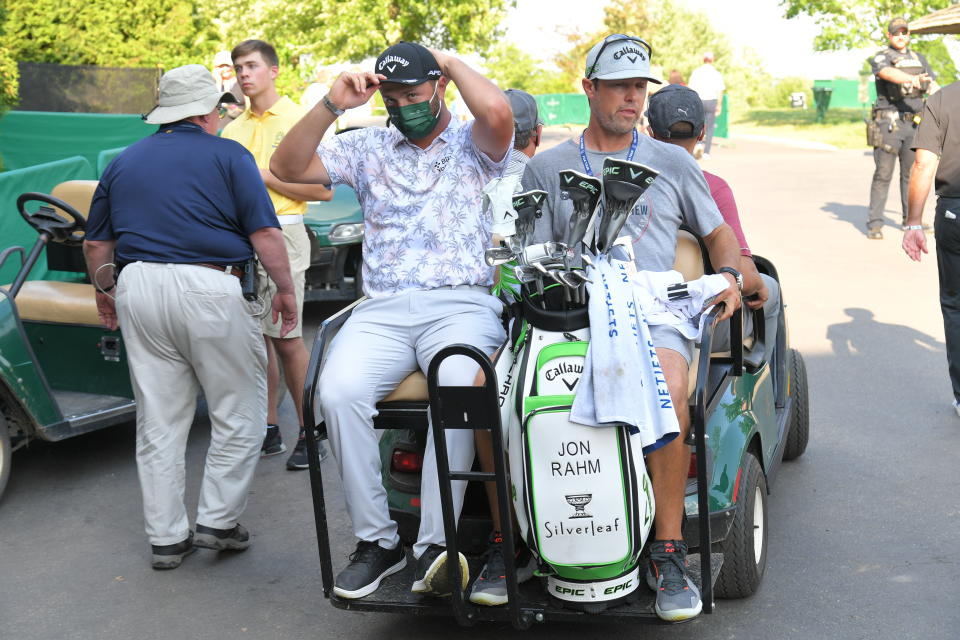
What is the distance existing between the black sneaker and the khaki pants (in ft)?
4.12

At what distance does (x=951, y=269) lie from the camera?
645 centimetres

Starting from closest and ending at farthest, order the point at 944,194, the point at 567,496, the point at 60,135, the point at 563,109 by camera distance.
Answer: the point at 567,496
the point at 944,194
the point at 60,135
the point at 563,109

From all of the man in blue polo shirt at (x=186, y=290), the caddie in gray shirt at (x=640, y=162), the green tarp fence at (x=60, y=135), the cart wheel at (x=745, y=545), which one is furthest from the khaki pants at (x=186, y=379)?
the green tarp fence at (x=60, y=135)

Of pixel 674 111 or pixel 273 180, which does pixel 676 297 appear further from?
pixel 273 180

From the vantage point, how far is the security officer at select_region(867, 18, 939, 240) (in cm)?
1238

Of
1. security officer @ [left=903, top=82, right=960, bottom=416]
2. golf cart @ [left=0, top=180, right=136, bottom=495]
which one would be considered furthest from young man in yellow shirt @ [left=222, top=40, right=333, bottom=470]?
security officer @ [left=903, top=82, right=960, bottom=416]

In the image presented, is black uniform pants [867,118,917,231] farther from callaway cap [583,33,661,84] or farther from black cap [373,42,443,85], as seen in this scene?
black cap [373,42,443,85]

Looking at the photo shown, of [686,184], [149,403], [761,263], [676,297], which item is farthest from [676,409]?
[149,403]

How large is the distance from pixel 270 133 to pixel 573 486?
11.9ft

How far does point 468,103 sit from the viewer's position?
4168 millimetres

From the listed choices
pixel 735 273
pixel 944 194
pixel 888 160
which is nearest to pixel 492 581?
pixel 735 273

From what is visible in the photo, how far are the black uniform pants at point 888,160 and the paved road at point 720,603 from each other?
5.11 m

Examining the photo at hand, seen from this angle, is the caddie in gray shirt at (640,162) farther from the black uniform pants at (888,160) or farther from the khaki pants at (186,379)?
the black uniform pants at (888,160)

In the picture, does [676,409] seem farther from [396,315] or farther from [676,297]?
[396,315]
